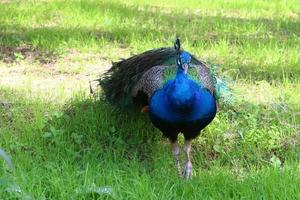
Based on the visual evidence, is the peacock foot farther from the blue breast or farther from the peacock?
the blue breast

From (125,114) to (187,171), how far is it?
0.90 metres

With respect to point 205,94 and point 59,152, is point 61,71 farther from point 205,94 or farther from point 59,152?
point 205,94

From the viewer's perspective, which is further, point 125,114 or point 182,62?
point 125,114

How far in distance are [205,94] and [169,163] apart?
27.3 inches

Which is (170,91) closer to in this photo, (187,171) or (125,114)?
(187,171)

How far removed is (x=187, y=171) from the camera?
13.2 feet

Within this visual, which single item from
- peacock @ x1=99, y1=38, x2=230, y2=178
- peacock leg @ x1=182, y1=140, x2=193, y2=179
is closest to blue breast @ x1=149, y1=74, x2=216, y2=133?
peacock @ x1=99, y1=38, x2=230, y2=178

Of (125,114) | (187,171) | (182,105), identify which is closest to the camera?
(182,105)

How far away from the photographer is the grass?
3.67 metres

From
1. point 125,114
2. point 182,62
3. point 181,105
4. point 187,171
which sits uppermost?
point 182,62

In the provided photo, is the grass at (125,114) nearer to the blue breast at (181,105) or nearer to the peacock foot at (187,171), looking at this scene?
the peacock foot at (187,171)

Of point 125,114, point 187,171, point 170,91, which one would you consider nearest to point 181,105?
point 170,91

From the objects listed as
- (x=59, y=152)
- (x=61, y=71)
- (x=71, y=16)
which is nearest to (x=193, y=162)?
(x=59, y=152)

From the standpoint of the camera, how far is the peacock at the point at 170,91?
3.75 m
